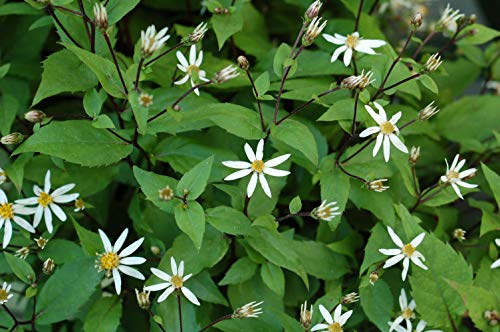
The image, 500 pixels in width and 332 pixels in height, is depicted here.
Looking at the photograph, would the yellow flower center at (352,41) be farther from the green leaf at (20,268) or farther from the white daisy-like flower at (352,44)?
the green leaf at (20,268)

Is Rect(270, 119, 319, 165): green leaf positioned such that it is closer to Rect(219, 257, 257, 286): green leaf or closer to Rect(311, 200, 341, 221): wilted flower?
Rect(311, 200, 341, 221): wilted flower

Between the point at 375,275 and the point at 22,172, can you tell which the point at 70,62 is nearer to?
the point at 22,172

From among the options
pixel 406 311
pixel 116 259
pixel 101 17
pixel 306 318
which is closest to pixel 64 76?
pixel 101 17

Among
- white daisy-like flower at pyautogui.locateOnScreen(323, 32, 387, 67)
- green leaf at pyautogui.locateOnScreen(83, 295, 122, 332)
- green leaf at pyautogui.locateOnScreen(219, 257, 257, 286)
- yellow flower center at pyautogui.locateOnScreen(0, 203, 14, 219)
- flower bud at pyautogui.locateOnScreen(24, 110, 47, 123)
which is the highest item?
white daisy-like flower at pyautogui.locateOnScreen(323, 32, 387, 67)

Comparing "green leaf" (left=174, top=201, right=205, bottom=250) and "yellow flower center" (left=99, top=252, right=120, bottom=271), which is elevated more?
"green leaf" (left=174, top=201, right=205, bottom=250)

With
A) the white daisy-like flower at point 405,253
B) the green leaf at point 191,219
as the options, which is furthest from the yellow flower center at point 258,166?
the white daisy-like flower at point 405,253

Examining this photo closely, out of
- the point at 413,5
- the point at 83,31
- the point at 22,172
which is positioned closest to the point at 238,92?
the point at 83,31

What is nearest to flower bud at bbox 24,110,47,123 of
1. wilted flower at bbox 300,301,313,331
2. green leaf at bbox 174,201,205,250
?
green leaf at bbox 174,201,205,250
